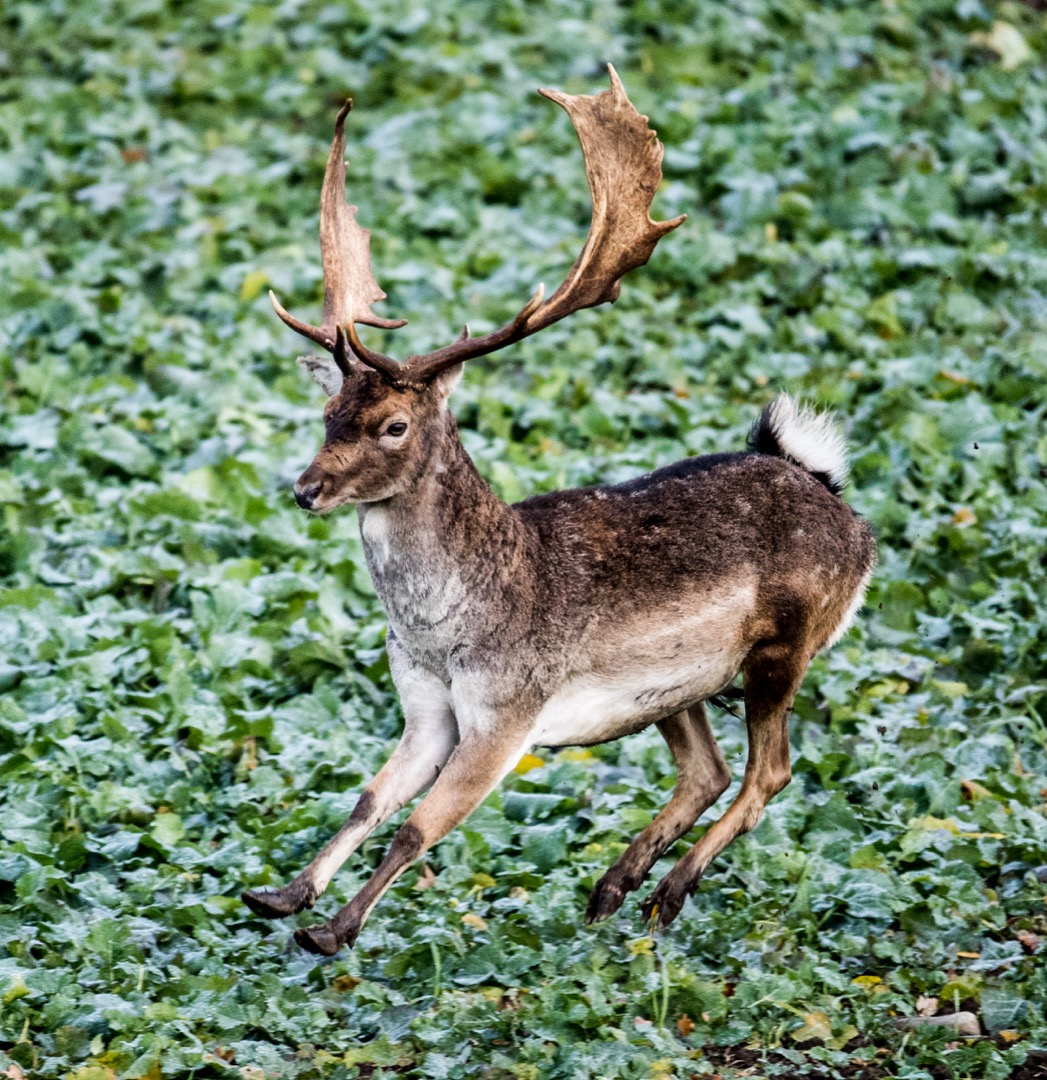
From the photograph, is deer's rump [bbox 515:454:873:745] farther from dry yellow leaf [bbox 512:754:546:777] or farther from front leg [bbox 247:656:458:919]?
dry yellow leaf [bbox 512:754:546:777]

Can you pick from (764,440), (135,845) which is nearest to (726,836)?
(764,440)

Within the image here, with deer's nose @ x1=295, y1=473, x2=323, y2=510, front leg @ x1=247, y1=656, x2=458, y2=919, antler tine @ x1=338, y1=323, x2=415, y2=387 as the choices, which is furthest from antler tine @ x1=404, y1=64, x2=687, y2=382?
front leg @ x1=247, y1=656, x2=458, y2=919

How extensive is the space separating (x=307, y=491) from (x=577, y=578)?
1071 millimetres

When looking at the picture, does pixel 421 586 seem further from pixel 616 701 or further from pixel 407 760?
pixel 616 701

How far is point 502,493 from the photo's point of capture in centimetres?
905

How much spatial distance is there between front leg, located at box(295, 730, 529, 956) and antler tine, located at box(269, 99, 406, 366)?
1.56 metres

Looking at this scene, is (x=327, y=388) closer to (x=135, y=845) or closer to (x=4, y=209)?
(x=135, y=845)

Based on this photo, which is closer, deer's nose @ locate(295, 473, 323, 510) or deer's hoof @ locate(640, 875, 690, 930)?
deer's nose @ locate(295, 473, 323, 510)

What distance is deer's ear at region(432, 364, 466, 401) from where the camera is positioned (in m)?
5.88

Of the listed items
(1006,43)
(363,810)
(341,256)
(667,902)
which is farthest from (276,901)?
(1006,43)

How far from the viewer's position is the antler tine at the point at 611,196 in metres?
6.07

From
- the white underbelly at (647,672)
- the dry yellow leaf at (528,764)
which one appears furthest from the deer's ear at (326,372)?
the dry yellow leaf at (528,764)

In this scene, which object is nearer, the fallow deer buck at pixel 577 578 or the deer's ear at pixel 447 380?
the fallow deer buck at pixel 577 578

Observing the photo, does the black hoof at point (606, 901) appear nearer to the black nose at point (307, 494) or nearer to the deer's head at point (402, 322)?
the deer's head at point (402, 322)
